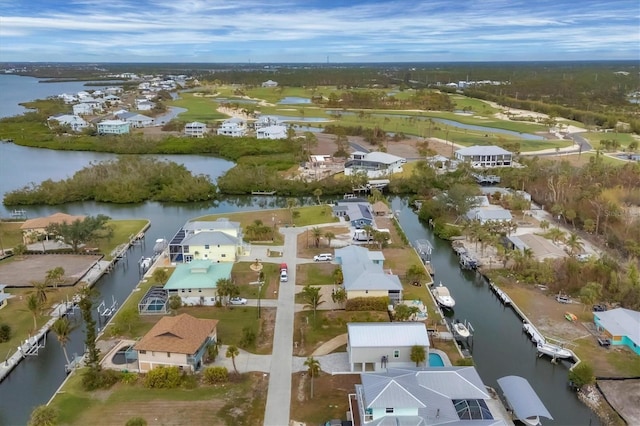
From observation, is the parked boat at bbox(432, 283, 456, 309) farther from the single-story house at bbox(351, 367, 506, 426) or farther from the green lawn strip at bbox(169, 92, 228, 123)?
the green lawn strip at bbox(169, 92, 228, 123)

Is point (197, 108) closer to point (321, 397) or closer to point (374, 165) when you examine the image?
point (374, 165)

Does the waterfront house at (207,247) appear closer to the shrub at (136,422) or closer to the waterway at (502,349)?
the waterway at (502,349)

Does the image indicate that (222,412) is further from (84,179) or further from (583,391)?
(84,179)

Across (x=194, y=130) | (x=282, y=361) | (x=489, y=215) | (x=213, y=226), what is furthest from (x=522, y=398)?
(x=194, y=130)

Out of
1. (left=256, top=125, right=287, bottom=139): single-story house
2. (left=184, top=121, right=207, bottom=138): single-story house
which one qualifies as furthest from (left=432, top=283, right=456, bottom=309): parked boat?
(left=184, top=121, right=207, bottom=138): single-story house

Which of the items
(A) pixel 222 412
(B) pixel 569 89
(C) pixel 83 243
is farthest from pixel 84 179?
(B) pixel 569 89

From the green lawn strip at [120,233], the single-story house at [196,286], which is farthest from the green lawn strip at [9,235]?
the single-story house at [196,286]
